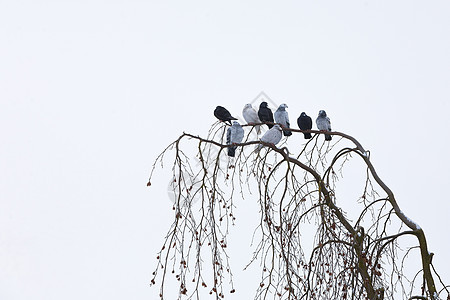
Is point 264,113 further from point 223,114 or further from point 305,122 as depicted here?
point 223,114

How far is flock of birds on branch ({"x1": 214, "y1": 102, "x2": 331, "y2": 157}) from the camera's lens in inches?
123

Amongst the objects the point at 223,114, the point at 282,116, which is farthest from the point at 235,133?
the point at 282,116

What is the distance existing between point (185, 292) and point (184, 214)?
0.34m

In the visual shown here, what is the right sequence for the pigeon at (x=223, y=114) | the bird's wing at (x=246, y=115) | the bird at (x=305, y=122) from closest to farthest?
the pigeon at (x=223, y=114) → the bird at (x=305, y=122) → the bird's wing at (x=246, y=115)

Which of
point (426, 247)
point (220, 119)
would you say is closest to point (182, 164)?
point (220, 119)

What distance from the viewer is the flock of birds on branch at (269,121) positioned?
3135 millimetres

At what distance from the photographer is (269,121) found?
3764mm

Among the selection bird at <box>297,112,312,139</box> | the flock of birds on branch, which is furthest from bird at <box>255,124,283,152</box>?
bird at <box>297,112,312,139</box>

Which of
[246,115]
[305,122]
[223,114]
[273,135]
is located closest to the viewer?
[273,135]

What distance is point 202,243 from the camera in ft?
7.63

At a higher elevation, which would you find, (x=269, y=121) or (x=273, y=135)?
(x=269, y=121)

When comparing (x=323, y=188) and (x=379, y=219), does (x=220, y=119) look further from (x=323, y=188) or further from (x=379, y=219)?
(x=379, y=219)

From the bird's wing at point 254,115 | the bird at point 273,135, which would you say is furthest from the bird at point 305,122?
the bird at point 273,135

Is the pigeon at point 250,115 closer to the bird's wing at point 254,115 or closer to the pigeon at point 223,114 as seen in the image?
the bird's wing at point 254,115
